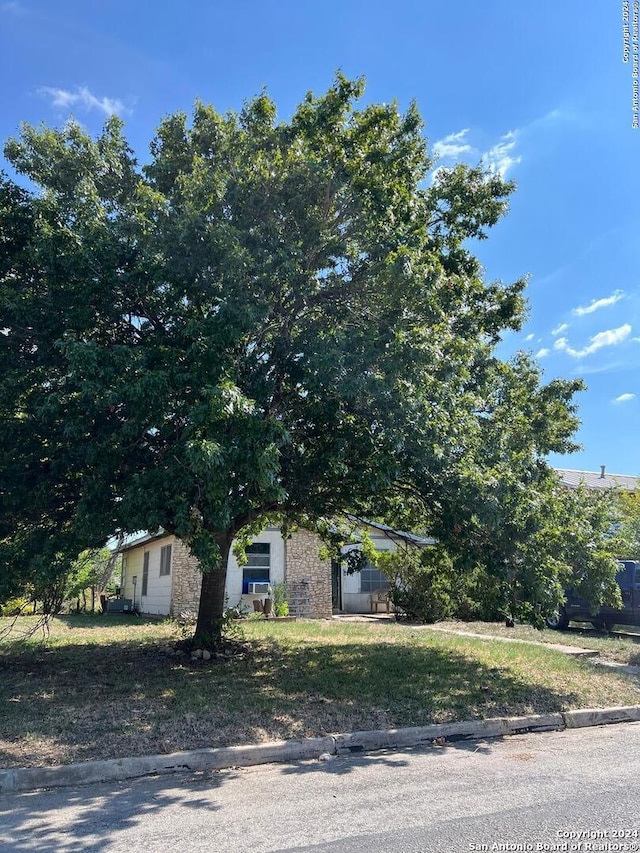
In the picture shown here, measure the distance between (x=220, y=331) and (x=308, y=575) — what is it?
48.2 feet

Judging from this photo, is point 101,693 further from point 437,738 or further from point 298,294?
point 298,294

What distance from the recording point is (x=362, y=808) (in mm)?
5000

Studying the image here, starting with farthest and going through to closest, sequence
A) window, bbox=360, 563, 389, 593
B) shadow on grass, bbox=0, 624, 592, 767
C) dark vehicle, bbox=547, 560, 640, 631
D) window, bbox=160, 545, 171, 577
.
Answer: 1. window, bbox=360, 563, 389, 593
2. window, bbox=160, 545, 171, 577
3. dark vehicle, bbox=547, 560, 640, 631
4. shadow on grass, bbox=0, 624, 592, 767

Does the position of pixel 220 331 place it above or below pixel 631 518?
above

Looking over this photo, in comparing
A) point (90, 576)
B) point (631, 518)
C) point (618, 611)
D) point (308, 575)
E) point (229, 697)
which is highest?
point (631, 518)

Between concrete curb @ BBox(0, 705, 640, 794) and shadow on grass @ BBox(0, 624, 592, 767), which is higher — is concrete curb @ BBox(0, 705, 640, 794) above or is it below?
below

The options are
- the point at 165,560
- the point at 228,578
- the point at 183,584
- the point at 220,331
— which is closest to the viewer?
the point at 220,331

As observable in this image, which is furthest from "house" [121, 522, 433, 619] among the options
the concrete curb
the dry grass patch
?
the concrete curb

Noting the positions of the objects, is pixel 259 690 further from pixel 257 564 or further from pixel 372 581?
pixel 372 581

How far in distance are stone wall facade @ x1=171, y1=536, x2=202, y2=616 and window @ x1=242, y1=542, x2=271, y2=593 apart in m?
1.57

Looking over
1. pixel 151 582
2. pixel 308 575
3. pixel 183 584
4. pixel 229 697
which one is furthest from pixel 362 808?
pixel 151 582

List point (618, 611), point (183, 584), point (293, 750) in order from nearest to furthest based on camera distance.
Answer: point (293, 750) < point (618, 611) < point (183, 584)

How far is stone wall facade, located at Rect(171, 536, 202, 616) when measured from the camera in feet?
64.2

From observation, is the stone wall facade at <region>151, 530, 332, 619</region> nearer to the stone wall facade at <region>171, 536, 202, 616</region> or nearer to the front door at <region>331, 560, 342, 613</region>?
the stone wall facade at <region>171, 536, 202, 616</region>
